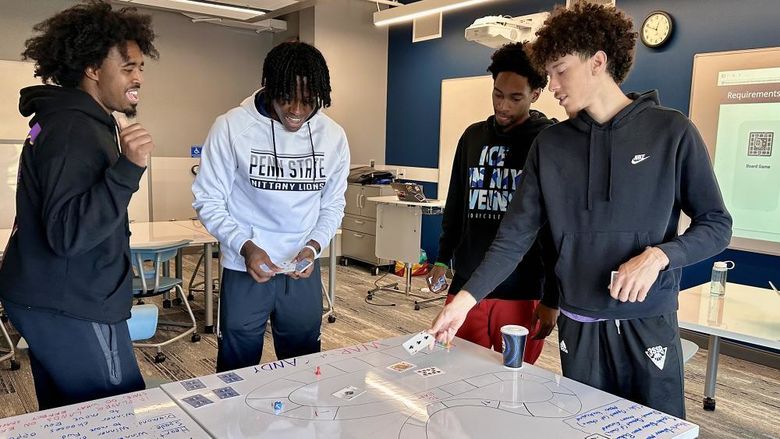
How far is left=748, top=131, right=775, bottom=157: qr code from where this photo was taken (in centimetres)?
391

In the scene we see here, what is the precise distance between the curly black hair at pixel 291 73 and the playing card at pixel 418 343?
2.76 ft

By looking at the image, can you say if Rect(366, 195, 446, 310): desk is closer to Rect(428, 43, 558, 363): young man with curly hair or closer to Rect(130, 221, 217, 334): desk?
Rect(130, 221, 217, 334): desk

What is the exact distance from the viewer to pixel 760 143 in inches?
156

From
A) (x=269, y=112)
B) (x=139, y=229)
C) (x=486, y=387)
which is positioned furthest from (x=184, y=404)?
(x=139, y=229)

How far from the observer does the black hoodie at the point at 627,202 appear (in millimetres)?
1461

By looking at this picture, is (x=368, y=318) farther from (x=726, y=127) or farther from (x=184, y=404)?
(x=184, y=404)

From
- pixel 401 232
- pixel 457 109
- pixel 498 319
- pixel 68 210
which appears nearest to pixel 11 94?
pixel 401 232

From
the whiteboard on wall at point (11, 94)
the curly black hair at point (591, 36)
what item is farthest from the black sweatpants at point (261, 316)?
the whiteboard on wall at point (11, 94)

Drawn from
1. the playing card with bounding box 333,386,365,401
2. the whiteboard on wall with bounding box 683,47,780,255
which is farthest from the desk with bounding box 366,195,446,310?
the playing card with bounding box 333,386,365,401

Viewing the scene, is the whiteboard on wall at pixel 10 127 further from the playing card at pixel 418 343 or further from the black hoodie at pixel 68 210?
the playing card at pixel 418 343

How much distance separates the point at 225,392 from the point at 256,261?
1.71 feet

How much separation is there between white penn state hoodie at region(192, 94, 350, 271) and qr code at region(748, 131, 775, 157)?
326cm

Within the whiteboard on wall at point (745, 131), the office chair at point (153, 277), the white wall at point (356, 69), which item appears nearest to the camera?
the office chair at point (153, 277)

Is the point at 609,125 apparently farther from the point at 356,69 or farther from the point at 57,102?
the point at 356,69
